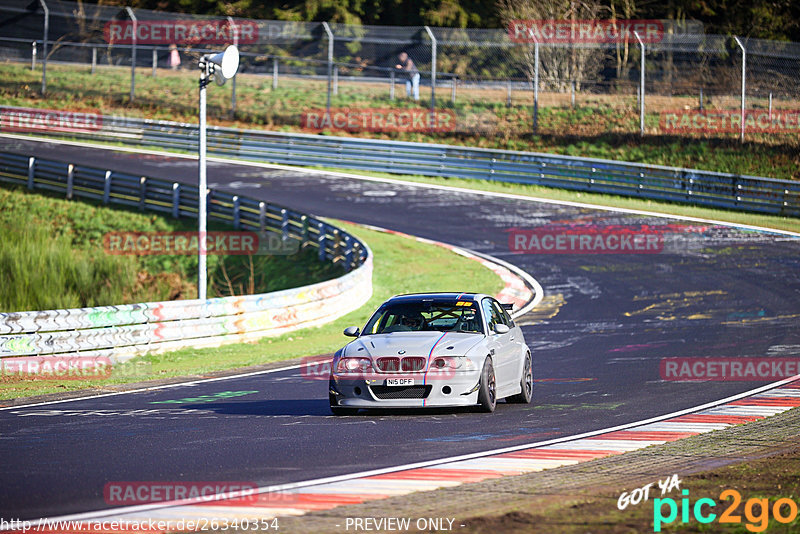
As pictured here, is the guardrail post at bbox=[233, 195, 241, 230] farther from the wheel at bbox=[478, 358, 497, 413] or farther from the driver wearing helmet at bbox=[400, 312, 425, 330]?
the wheel at bbox=[478, 358, 497, 413]

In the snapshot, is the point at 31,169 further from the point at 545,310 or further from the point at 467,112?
the point at 545,310

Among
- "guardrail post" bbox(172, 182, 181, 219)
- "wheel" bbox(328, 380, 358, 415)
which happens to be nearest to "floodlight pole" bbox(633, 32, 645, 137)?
"guardrail post" bbox(172, 182, 181, 219)

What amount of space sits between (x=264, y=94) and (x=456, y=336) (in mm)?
40596

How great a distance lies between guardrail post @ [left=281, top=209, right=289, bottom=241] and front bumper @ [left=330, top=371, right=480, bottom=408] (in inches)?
753

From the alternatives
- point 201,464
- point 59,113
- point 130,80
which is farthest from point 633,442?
point 130,80

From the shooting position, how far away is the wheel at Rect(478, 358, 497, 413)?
11523mm

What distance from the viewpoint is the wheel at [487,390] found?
1152cm

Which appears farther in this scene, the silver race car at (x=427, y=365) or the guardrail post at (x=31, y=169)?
the guardrail post at (x=31, y=169)

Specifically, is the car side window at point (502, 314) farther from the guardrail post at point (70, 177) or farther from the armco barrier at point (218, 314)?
the guardrail post at point (70, 177)

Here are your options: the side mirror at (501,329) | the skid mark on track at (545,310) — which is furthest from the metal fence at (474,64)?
the side mirror at (501,329)

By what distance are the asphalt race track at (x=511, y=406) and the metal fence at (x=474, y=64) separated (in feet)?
30.1

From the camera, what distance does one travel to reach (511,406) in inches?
495

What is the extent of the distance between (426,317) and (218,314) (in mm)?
7197

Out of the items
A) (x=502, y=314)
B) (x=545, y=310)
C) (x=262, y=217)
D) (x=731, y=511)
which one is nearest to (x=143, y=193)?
(x=262, y=217)
